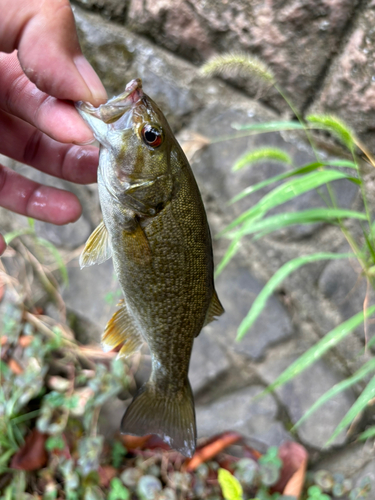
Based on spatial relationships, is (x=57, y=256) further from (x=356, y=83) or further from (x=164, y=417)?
(x=356, y=83)

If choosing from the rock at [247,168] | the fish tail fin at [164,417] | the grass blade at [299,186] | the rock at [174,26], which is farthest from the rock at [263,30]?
the fish tail fin at [164,417]

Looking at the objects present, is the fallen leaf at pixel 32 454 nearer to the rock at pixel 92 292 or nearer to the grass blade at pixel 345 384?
the rock at pixel 92 292

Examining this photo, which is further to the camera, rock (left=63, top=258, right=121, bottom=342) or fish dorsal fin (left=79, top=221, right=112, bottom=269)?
rock (left=63, top=258, right=121, bottom=342)

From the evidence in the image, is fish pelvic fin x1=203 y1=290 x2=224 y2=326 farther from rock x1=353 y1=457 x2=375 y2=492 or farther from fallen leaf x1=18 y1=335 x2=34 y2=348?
fallen leaf x1=18 y1=335 x2=34 y2=348

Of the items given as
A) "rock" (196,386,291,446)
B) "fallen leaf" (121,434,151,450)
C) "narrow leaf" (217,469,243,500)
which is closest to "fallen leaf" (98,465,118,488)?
"fallen leaf" (121,434,151,450)

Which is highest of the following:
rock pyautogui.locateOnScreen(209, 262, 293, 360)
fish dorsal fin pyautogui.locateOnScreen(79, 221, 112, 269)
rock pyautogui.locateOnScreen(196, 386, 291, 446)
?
fish dorsal fin pyautogui.locateOnScreen(79, 221, 112, 269)

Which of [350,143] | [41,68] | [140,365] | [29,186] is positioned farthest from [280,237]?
[41,68]
